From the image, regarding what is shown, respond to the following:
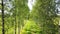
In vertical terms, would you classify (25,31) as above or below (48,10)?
below

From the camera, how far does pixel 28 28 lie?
12.5 m

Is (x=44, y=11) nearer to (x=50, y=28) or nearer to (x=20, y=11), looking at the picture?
(x=50, y=28)

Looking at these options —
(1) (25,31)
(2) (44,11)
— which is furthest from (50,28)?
(1) (25,31)

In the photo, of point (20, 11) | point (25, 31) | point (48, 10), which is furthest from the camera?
point (25, 31)

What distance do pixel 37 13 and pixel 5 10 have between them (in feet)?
5.43

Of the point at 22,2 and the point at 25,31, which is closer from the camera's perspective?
the point at 22,2

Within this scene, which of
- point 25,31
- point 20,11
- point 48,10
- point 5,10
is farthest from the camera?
point 25,31

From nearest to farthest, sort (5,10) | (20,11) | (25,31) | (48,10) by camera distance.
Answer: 1. (5,10)
2. (48,10)
3. (20,11)
4. (25,31)

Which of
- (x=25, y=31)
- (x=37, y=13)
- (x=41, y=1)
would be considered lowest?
(x=25, y=31)

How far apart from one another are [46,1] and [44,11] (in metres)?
0.47

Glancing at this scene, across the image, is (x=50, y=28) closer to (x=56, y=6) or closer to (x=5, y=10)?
(x=56, y=6)

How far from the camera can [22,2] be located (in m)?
10.4

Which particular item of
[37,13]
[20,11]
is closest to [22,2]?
[20,11]

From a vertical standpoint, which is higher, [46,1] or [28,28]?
Answer: [46,1]
